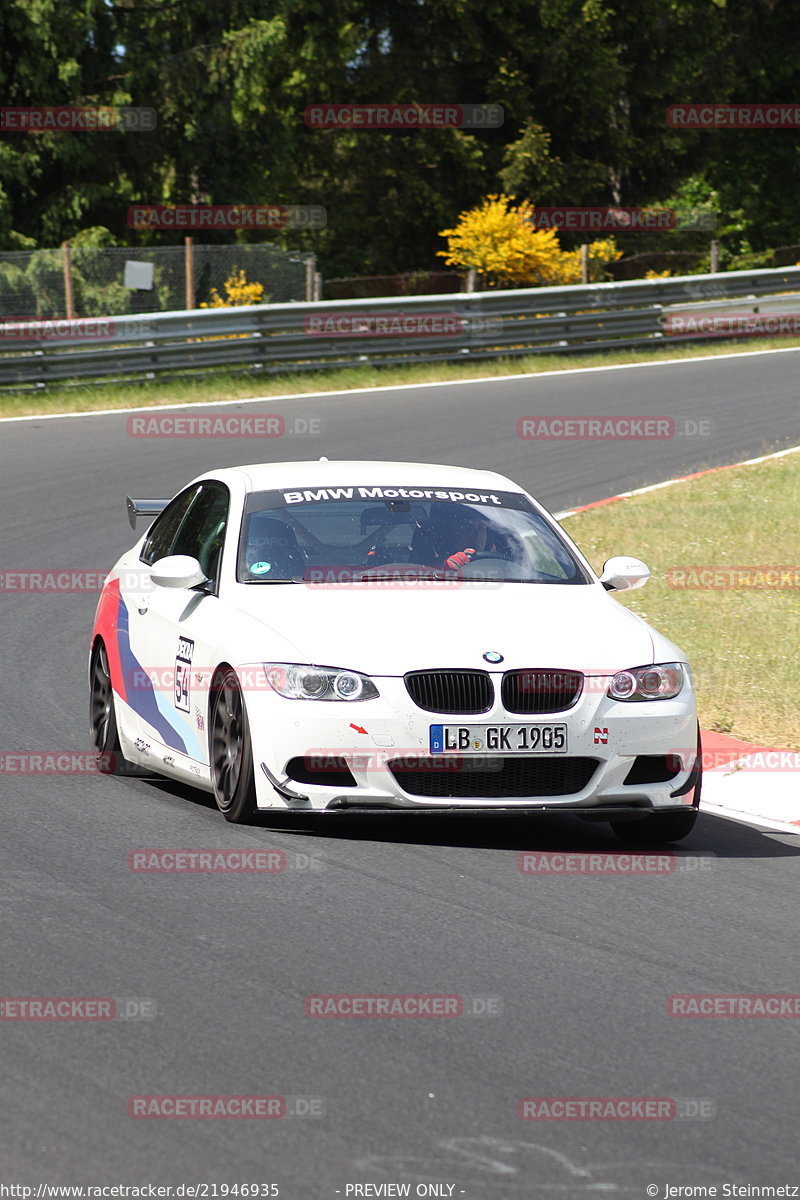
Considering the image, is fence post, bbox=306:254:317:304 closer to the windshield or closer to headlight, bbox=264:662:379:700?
the windshield

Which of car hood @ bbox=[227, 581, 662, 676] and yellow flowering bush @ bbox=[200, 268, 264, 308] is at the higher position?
car hood @ bbox=[227, 581, 662, 676]

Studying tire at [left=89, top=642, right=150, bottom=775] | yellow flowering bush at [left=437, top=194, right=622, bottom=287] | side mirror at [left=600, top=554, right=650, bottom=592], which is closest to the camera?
side mirror at [left=600, top=554, right=650, bottom=592]

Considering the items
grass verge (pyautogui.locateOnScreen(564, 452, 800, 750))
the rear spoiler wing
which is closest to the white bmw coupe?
the rear spoiler wing

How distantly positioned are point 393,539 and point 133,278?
19586 millimetres

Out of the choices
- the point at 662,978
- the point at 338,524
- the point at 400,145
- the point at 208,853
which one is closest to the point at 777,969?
Answer: the point at 662,978

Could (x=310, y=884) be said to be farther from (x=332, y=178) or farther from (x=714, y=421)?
(x=332, y=178)

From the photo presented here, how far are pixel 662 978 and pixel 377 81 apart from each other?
4039 cm

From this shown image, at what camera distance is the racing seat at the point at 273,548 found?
853 centimetres

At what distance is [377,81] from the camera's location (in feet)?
144

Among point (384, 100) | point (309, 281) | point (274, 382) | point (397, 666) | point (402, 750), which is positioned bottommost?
point (274, 382)

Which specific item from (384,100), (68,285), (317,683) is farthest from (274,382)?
(384,100)

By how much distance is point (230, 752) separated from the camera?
311 inches

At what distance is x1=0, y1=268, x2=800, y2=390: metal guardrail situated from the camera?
24.5 m

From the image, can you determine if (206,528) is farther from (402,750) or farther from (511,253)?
(511,253)
